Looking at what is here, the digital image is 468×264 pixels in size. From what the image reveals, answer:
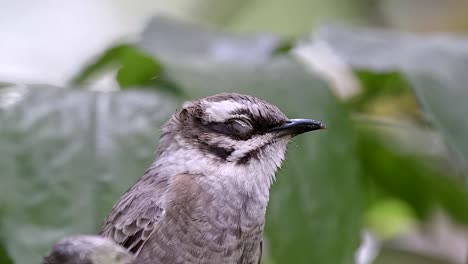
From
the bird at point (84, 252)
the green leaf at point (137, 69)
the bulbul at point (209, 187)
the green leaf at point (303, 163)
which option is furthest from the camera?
the green leaf at point (137, 69)

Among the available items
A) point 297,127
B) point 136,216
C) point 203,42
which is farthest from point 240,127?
point 203,42

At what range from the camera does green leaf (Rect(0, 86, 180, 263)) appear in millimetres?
1800

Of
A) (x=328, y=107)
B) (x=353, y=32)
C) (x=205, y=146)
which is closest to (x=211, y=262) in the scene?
(x=205, y=146)

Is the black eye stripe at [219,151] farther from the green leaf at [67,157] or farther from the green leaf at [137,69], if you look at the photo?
the green leaf at [137,69]

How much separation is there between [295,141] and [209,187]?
0.38 m

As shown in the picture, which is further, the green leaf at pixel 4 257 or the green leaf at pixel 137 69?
the green leaf at pixel 137 69

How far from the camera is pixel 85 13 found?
4.78 m

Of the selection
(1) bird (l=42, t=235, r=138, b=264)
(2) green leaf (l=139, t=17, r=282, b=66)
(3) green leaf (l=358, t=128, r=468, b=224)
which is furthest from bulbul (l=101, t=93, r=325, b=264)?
(3) green leaf (l=358, t=128, r=468, b=224)

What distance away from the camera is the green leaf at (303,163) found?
2.01 metres

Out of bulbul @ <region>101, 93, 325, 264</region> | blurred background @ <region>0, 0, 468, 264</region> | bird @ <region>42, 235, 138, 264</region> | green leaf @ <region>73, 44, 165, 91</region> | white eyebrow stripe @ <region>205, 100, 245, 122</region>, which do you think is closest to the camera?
bird @ <region>42, 235, 138, 264</region>

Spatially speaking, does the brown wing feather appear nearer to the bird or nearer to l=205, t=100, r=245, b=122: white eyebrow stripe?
l=205, t=100, r=245, b=122: white eyebrow stripe

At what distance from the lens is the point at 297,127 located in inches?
69.5

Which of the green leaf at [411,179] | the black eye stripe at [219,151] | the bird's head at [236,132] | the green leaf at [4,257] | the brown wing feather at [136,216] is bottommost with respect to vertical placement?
the green leaf at [4,257]

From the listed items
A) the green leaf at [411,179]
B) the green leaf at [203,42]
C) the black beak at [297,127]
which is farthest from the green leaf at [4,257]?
the green leaf at [411,179]
